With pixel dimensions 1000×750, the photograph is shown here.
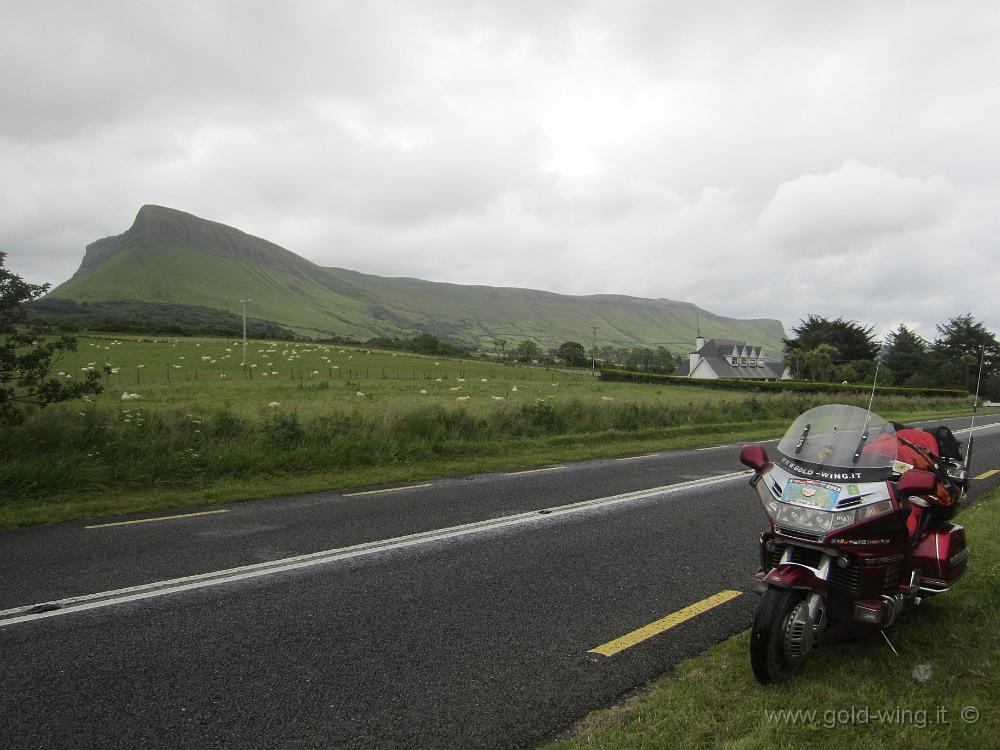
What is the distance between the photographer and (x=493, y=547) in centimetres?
664

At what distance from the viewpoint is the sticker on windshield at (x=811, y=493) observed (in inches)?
156

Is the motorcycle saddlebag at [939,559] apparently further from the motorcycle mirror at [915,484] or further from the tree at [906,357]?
the tree at [906,357]

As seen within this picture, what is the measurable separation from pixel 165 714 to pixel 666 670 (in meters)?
3.14

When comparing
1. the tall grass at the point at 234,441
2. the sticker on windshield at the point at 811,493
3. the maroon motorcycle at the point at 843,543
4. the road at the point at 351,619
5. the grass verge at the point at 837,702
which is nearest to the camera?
the grass verge at the point at 837,702

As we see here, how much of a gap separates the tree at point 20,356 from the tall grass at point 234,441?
51 cm

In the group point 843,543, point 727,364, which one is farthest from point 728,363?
point 843,543

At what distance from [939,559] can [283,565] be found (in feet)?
18.6

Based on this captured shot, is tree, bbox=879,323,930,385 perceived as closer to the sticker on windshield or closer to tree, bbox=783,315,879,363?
tree, bbox=783,315,879,363

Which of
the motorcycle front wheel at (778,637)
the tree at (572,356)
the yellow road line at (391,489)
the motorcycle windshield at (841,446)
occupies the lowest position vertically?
the yellow road line at (391,489)

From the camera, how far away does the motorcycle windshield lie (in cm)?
411

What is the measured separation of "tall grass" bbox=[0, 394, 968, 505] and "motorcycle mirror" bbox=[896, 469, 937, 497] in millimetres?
9842

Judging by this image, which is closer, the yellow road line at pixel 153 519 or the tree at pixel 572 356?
the yellow road line at pixel 153 519

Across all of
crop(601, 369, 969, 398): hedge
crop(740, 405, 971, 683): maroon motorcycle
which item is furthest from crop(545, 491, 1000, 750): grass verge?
crop(601, 369, 969, 398): hedge

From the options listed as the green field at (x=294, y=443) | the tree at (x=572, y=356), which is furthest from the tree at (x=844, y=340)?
the green field at (x=294, y=443)
